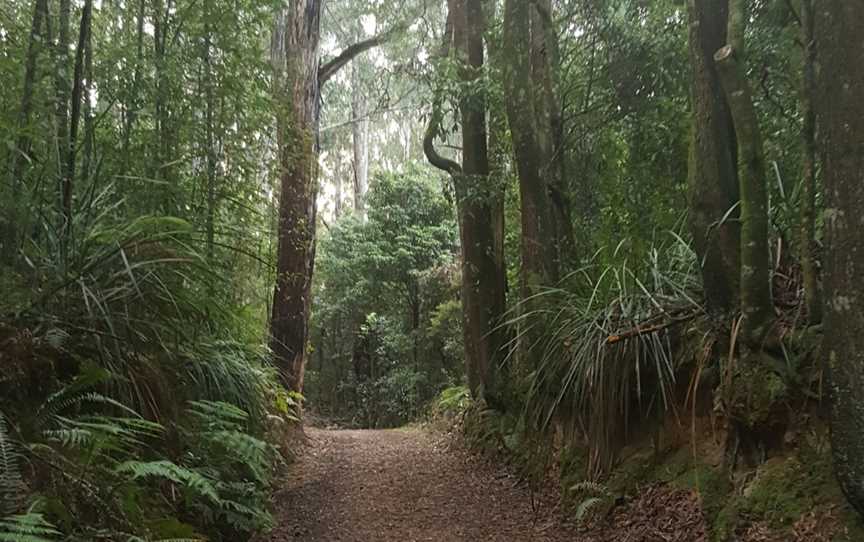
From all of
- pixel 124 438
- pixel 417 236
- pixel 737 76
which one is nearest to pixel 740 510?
pixel 737 76

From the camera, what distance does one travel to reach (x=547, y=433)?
655 cm

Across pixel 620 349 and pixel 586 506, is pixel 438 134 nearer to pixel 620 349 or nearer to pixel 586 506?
pixel 620 349

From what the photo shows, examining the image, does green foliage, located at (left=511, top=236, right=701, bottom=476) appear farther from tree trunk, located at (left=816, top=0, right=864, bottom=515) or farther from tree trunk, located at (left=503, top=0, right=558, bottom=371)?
tree trunk, located at (left=816, top=0, right=864, bottom=515)

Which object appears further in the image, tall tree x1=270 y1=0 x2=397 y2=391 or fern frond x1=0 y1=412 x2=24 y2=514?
tall tree x1=270 y1=0 x2=397 y2=391

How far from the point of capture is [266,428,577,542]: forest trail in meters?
5.76

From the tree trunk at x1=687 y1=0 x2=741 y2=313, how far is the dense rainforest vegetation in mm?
16

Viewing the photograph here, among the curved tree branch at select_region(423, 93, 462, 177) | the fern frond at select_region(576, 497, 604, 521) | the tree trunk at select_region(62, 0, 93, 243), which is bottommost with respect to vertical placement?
the fern frond at select_region(576, 497, 604, 521)

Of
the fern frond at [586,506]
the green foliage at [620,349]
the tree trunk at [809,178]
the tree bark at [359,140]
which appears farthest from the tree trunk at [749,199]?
the tree bark at [359,140]

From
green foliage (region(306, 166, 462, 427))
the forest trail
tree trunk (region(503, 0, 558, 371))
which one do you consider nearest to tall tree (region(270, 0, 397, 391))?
the forest trail

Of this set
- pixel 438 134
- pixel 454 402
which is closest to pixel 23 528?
pixel 438 134

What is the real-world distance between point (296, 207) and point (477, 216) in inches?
115

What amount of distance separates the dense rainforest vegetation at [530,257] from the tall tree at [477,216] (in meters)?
0.05

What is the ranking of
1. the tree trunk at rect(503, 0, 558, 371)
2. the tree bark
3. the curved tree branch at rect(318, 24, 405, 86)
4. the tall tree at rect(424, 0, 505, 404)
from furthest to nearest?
the tree bark
the curved tree branch at rect(318, 24, 405, 86)
the tall tree at rect(424, 0, 505, 404)
the tree trunk at rect(503, 0, 558, 371)

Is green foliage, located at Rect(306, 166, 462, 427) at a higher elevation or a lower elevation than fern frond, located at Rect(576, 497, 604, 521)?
higher
